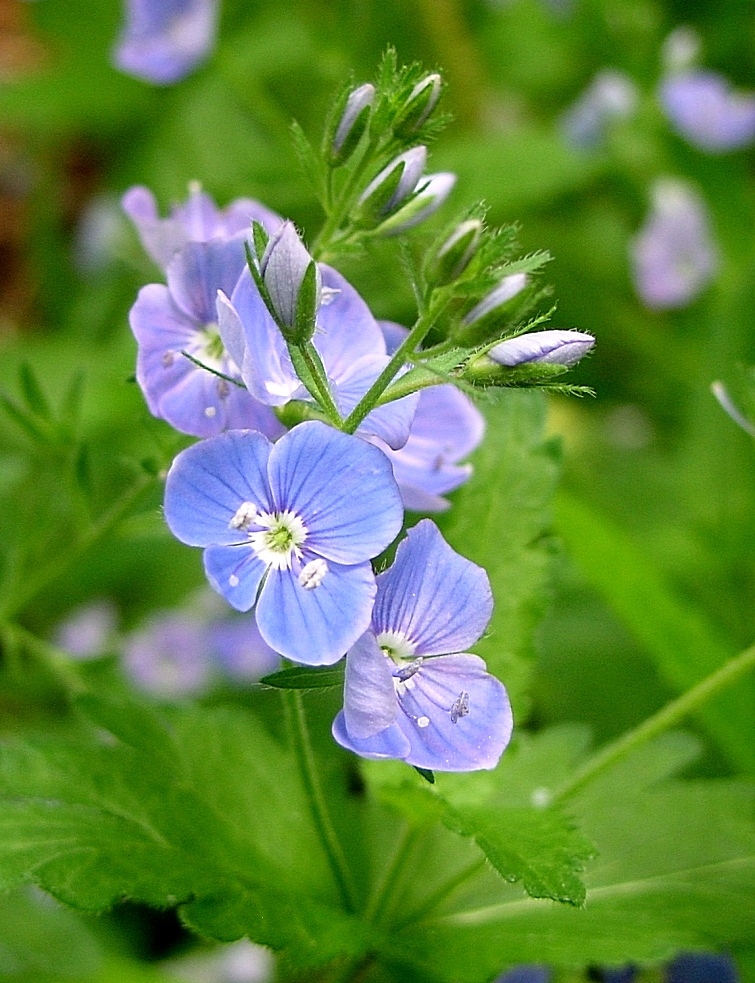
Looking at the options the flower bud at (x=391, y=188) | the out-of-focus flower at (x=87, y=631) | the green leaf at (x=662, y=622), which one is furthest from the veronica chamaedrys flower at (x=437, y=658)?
the out-of-focus flower at (x=87, y=631)

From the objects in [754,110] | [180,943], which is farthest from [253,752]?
[754,110]

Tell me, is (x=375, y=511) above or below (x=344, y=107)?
below

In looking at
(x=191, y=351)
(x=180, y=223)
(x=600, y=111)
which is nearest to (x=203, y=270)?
(x=191, y=351)

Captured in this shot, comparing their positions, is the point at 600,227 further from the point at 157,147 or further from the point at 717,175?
the point at 157,147

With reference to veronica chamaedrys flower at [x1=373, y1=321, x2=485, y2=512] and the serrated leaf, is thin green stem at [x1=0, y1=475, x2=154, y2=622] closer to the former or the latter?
veronica chamaedrys flower at [x1=373, y1=321, x2=485, y2=512]

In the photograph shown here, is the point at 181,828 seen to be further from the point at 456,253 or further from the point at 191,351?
the point at 456,253

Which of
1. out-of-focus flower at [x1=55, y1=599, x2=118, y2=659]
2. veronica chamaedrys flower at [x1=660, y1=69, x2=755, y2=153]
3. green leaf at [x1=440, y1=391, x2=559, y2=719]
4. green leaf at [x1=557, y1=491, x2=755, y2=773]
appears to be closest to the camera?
green leaf at [x1=440, y1=391, x2=559, y2=719]

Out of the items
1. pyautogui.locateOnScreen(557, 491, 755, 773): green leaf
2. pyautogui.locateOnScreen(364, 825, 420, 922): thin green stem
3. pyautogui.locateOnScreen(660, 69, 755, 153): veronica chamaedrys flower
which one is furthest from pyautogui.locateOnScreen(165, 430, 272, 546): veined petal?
pyautogui.locateOnScreen(660, 69, 755, 153): veronica chamaedrys flower
